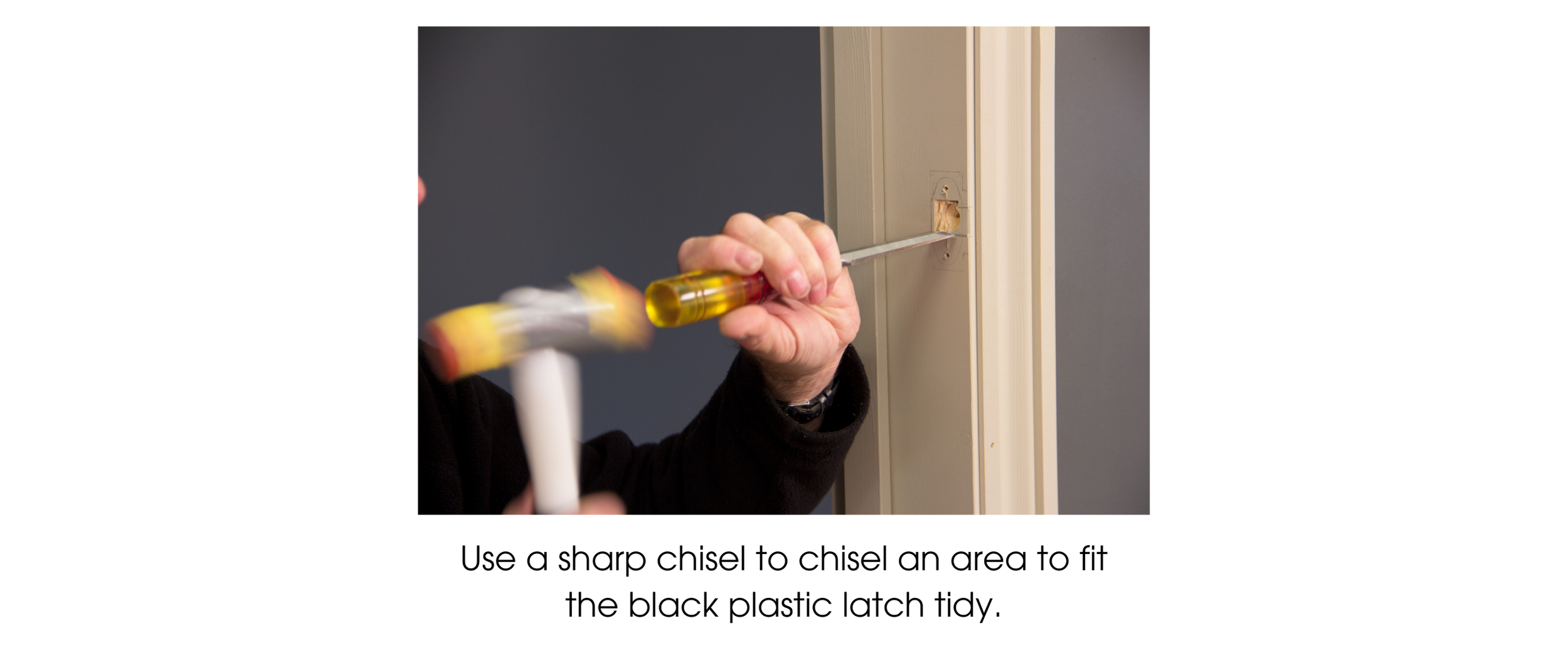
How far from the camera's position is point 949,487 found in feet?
2.13

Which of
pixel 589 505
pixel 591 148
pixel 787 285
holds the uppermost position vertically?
pixel 591 148

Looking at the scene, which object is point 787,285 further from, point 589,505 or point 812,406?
Answer: point 589,505

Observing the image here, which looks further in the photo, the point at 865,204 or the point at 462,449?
the point at 462,449

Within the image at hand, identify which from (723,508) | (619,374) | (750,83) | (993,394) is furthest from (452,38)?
(993,394)

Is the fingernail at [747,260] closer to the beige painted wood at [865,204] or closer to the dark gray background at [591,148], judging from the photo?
the beige painted wood at [865,204]

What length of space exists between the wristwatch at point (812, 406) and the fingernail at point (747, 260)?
0.20 metres

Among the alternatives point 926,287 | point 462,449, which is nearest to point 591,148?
point 462,449

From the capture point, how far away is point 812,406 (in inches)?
27.0

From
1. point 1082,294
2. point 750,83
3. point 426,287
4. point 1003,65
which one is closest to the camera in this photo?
point 1003,65

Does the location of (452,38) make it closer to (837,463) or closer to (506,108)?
(506,108)

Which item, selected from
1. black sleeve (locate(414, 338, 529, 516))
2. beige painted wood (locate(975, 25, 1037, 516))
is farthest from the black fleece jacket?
beige painted wood (locate(975, 25, 1037, 516))

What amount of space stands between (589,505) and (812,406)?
248mm

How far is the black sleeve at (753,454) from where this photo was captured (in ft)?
2.16

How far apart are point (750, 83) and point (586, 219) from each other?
0.27 m
